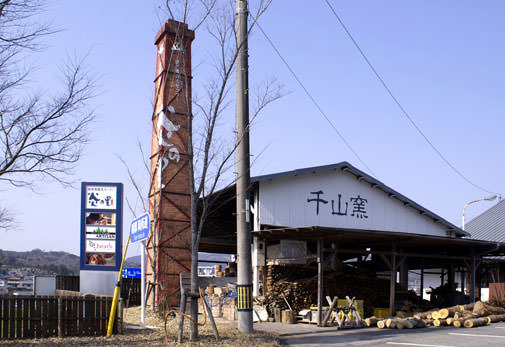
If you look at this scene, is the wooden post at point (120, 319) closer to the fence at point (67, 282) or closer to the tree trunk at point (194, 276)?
the tree trunk at point (194, 276)

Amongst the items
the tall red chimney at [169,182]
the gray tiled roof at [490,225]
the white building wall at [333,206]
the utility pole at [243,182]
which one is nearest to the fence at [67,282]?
the tall red chimney at [169,182]

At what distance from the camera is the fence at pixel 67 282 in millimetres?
26891

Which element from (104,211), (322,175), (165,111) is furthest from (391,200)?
(104,211)

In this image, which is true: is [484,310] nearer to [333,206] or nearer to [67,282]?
[333,206]

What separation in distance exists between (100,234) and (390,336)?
41.5ft

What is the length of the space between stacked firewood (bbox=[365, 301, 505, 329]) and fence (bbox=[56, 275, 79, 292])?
1563cm

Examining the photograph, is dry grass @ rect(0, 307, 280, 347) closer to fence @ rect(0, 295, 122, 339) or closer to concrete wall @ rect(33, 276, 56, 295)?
fence @ rect(0, 295, 122, 339)

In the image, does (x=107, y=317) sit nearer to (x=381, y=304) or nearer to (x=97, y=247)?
(x=97, y=247)

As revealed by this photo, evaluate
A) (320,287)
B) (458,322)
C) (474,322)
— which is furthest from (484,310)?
(320,287)

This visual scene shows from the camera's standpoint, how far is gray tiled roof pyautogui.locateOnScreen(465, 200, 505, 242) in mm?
39812

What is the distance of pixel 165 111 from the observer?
22.9 meters

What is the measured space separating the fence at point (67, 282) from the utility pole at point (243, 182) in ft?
50.6

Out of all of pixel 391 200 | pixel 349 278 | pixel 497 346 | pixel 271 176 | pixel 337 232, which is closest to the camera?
pixel 497 346

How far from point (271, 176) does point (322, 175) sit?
299cm
